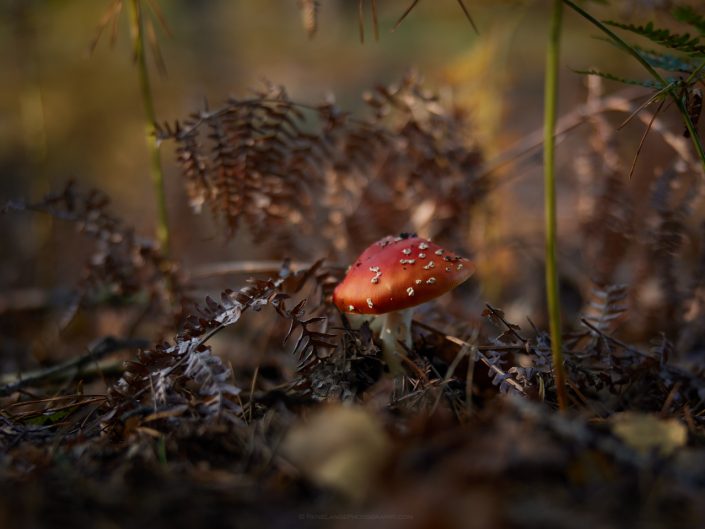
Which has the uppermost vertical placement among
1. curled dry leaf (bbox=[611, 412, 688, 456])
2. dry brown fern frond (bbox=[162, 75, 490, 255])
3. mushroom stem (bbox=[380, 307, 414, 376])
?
dry brown fern frond (bbox=[162, 75, 490, 255])

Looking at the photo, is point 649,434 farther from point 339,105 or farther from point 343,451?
point 339,105

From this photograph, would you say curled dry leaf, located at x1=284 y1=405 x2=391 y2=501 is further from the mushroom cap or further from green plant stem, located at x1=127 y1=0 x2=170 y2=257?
green plant stem, located at x1=127 y1=0 x2=170 y2=257

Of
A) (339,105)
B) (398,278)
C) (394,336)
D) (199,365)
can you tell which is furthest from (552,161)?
(339,105)

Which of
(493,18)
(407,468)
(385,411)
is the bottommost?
(385,411)

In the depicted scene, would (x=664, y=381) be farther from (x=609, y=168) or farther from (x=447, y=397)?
(x=609, y=168)

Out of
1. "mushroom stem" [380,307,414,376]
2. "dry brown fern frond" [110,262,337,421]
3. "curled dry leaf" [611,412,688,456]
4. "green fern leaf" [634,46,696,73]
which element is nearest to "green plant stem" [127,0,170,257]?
"dry brown fern frond" [110,262,337,421]

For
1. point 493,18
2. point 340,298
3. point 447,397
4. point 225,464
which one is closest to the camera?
point 225,464

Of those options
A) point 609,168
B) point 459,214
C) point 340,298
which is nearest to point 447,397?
point 340,298
